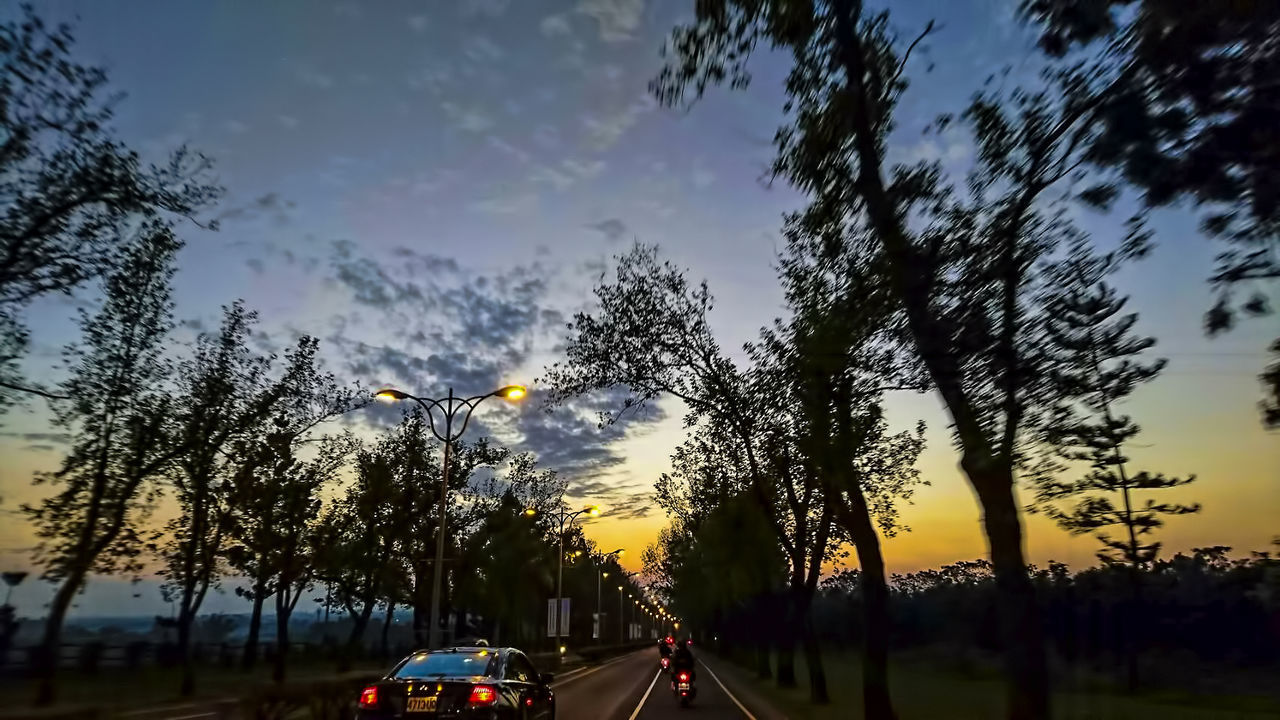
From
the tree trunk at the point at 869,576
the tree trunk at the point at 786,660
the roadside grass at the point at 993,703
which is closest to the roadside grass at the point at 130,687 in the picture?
the tree trunk at the point at 869,576

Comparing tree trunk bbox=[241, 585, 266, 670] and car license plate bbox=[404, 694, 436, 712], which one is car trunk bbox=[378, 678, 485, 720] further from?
tree trunk bbox=[241, 585, 266, 670]

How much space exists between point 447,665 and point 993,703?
21972 mm

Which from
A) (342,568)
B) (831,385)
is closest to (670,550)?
(342,568)

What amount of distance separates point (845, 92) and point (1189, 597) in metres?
42.2

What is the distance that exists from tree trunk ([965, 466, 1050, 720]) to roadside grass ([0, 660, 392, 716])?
1613cm

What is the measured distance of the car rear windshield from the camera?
10805 mm

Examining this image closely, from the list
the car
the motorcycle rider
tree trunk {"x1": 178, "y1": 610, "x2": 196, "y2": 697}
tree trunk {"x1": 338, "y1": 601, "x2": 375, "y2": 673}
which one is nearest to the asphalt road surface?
the motorcycle rider

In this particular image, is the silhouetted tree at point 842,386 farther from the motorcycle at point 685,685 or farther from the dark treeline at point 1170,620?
the dark treeline at point 1170,620

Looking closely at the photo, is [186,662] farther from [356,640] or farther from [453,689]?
[356,640]

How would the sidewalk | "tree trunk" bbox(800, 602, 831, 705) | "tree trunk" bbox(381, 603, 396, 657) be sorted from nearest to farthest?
1. the sidewalk
2. "tree trunk" bbox(800, 602, 831, 705)
3. "tree trunk" bbox(381, 603, 396, 657)

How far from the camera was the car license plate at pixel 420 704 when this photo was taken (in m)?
9.94

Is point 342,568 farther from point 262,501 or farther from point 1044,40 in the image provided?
point 1044,40

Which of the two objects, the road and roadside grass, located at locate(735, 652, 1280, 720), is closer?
the road

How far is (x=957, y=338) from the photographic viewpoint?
9.82 m
